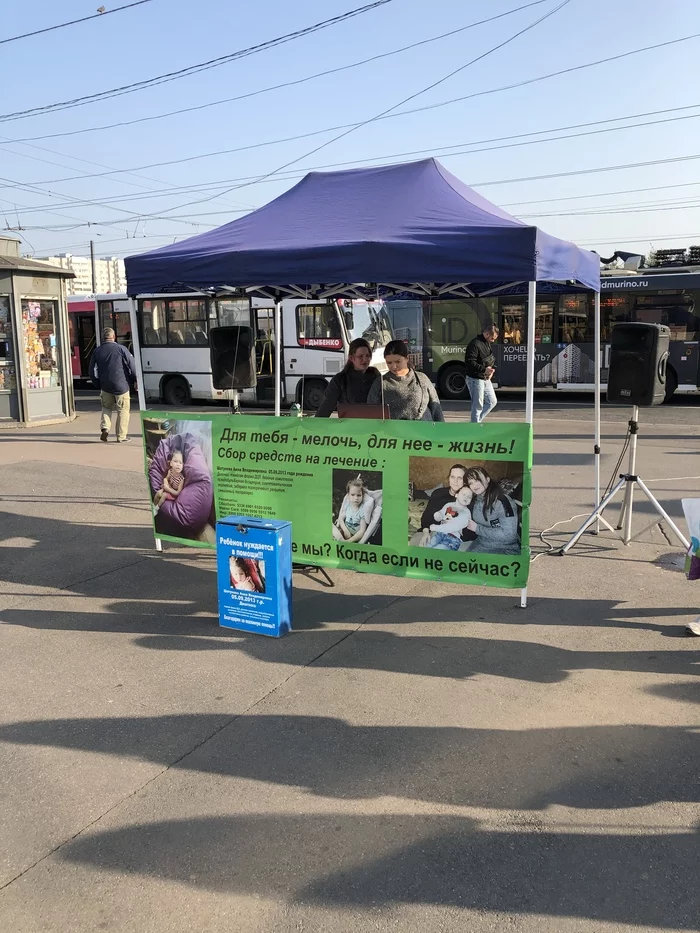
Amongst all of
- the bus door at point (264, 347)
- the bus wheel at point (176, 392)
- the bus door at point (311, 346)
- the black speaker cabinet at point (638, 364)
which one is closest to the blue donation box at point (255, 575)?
the black speaker cabinet at point (638, 364)

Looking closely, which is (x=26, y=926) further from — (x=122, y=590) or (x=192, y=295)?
(x=192, y=295)

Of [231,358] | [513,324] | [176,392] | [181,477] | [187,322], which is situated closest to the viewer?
[181,477]

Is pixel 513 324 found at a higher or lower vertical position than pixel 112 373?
higher

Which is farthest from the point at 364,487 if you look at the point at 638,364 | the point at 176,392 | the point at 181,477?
the point at 176,392

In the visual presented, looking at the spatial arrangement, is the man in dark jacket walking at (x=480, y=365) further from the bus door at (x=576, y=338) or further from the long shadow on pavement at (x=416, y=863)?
the long shadow on pavement at (x=416, y=863)

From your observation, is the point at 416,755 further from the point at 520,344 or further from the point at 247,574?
the point at 520,344

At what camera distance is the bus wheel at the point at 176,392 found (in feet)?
62.9

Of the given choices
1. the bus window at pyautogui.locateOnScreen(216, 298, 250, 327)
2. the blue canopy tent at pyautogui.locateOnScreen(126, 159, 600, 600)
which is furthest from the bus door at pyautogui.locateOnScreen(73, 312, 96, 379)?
the blue canopy tent at pyautogui.locateOnScreen(126, 159, 600, 600)

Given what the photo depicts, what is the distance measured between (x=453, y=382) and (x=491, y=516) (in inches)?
606

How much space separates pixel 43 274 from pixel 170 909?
1469 cm

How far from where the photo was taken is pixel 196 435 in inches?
245

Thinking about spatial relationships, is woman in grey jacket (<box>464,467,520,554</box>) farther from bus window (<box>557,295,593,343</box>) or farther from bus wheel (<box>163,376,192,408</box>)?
bus window (<box>557,295,593,343</box>)

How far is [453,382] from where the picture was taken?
66.5 feet

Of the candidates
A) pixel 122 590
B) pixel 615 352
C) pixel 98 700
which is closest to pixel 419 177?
pixel 615 352
